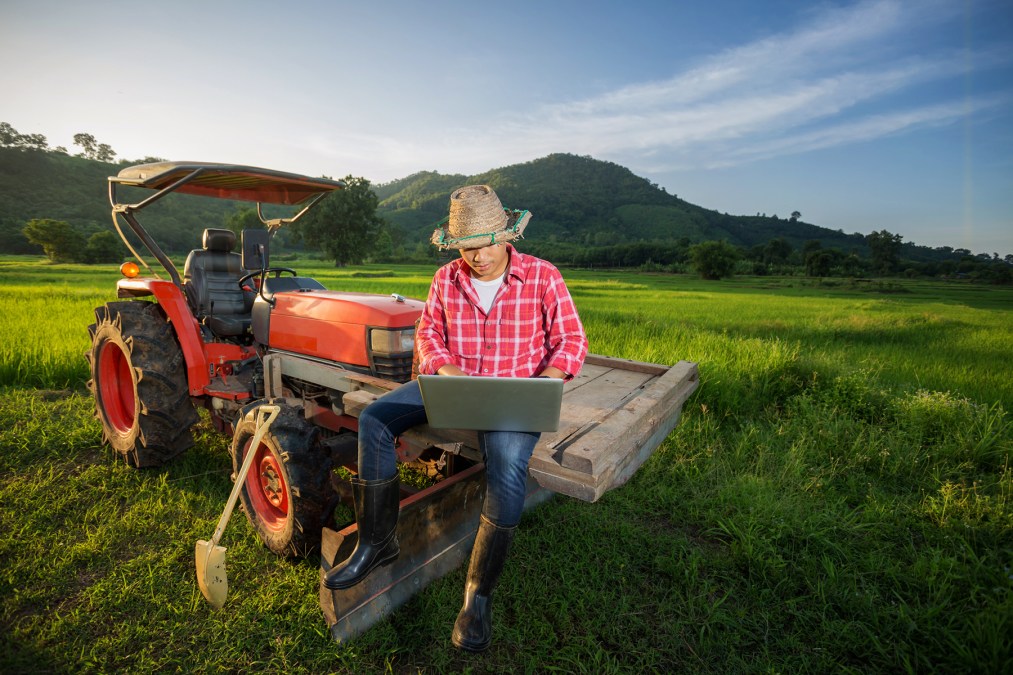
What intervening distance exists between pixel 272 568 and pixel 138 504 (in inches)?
47.8

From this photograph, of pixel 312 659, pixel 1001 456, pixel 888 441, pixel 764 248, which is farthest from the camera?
pixel 764 248

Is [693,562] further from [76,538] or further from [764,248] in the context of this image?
[764,248]

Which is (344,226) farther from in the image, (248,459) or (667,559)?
(667,559)

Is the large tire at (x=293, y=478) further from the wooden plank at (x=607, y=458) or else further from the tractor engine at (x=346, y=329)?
the wooden plank at (x=607, y=458)

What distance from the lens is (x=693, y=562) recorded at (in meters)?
2.43

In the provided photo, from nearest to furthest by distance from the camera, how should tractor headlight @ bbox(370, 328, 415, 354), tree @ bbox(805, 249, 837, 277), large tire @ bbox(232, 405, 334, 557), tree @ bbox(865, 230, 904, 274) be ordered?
large tire @ bbox(232, 405, 334, 557) → tractor headlight @ bbox(370, 328, 415, 354) → tree @ bbox(865, 230, 904, 274) → tree @ bbox(805, 249, 837, 277)

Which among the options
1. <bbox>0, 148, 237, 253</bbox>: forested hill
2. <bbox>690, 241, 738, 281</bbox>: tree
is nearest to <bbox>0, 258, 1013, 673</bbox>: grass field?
<bbox>690, 241, 738, 281</bbox>: tree

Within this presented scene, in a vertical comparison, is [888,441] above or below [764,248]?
below

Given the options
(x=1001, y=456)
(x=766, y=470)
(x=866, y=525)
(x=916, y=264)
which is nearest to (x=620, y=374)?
(x=766, y=470)

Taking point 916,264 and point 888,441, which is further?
point 916,264

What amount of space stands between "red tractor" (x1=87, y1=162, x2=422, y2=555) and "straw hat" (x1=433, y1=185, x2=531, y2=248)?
85cm

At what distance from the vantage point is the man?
5.84ft

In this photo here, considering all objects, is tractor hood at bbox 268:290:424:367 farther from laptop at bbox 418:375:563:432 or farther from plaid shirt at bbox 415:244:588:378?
laptop at bbox 418:375:563:432

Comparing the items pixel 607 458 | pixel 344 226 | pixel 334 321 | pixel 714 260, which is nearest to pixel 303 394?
pixel 334 321
